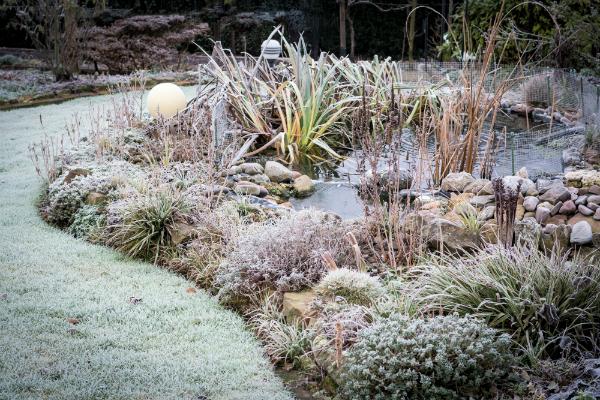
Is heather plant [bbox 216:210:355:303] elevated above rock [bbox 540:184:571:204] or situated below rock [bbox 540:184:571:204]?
below

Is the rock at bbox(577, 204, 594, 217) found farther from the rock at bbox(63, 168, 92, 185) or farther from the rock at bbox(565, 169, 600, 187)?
the rock at bbox(63, 168, 92, 185)

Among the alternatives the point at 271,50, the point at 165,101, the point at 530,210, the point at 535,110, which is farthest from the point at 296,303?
the point at 535,110

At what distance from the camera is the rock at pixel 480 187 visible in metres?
4.97

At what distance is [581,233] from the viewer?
13.4ft

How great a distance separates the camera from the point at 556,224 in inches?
173

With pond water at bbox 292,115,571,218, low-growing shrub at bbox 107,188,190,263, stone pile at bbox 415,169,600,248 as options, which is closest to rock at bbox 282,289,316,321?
stone pile at bbox 415,169,600,248

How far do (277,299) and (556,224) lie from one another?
74.1 inches

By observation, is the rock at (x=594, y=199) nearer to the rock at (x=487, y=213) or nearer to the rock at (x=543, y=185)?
the rock at (x=543, y=185)

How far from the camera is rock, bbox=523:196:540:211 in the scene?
4590 millimetres

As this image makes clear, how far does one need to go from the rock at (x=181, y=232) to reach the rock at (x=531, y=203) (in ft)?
7.23

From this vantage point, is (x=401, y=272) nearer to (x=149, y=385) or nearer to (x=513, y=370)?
(x=513, y=370)

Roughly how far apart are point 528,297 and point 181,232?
7.89 feet

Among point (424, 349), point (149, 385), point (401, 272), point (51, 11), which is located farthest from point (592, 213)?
point (51, 11)

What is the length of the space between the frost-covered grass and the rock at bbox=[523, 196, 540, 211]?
2.11 metres
